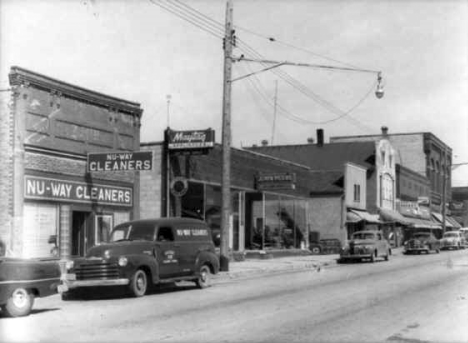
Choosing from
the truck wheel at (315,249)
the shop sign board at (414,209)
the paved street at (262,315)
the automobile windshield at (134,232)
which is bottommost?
the truck wheel at (315,249)

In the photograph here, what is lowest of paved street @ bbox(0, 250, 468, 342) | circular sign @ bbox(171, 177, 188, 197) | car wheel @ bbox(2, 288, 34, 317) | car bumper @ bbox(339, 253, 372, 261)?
car bumper @ bbox(339, 253, 372, 261)

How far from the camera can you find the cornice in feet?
68.7

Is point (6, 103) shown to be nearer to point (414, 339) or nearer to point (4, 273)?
point (4, 273)

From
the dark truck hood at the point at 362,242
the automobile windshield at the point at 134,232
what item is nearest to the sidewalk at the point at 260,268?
the dark truck hood at the point at 362,242

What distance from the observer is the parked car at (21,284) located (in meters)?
12.8

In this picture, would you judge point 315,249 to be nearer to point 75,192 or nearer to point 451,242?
point 451,242

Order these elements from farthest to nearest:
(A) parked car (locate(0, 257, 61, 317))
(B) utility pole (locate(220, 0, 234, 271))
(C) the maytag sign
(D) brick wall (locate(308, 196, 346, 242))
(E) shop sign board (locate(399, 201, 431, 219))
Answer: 1. (E) shop sign board (locate(399, 201, 431, 219))
2. (D) brick wall (locate(308, 196, 346, 242))
3. (C) the maytag sign
4. (B) utility pole (locate(220, 0, 234, 271))
5. (A) parked car (locate(0, 257, 61, 317))

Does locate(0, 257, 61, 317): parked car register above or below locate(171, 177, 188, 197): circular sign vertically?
below

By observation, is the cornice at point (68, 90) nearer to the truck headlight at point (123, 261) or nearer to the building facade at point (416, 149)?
the truck headlight at point (123, 261)

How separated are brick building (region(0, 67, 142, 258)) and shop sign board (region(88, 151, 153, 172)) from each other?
2.35 ft

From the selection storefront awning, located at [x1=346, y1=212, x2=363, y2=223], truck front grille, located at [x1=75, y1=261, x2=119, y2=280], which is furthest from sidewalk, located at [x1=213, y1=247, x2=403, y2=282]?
storefront awning, located at [x1=346, y1=212, x2=363, y2=223]

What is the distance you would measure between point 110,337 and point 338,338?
3.39 meters

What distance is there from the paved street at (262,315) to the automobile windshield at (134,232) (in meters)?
1.48

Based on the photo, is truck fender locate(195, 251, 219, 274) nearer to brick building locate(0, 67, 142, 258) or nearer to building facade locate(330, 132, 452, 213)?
brick building locate(0, 67, 142, 258)
